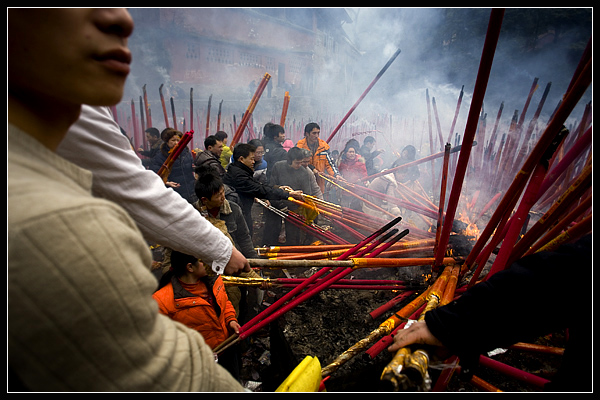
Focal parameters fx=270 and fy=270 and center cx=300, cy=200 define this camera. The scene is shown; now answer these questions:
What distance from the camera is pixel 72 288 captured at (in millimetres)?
508

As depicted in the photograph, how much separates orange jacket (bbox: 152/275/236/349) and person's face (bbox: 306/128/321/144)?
4675 mm

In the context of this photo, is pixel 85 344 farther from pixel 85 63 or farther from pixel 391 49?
pixel 391 49

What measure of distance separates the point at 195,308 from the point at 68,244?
68.6 inches

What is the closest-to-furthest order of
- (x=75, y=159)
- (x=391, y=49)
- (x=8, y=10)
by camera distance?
(x=8, y=10), (x=75, y=159), (x=391, y=49)

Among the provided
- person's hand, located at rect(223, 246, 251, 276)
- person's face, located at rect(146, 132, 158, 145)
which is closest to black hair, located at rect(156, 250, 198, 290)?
person's hand, located at rect(223, 246, 251, 276)

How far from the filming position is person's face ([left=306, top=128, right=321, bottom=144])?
6.19 m

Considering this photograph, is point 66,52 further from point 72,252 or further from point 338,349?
point 338,349

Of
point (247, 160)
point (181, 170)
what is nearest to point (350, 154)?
point (247, 160)

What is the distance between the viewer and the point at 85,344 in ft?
1.77

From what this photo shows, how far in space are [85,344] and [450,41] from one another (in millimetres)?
20895

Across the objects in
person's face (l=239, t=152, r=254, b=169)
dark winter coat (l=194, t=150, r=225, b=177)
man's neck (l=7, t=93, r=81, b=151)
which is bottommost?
dark winter coat (l=194, t=150, r=225, b=177)

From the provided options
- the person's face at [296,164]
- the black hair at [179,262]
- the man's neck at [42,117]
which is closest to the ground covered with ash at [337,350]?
the black hair at [179,262]

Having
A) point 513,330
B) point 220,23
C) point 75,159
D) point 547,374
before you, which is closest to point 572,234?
point 513,330

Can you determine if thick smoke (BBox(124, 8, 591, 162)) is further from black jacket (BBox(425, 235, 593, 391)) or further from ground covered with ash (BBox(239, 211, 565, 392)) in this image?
black jacket (BBox(425, 235, 593, 391))
